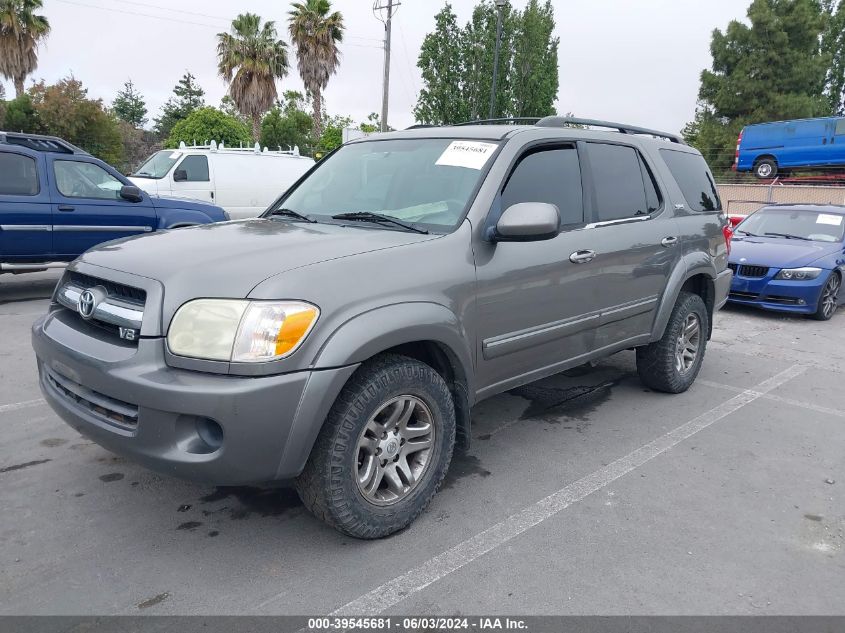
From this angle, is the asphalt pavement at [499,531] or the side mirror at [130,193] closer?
the asphalt pavement at [499,531]

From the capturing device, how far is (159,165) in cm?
1345

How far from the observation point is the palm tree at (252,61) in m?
33.7

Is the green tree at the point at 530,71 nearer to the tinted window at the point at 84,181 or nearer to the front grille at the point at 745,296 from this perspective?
the front grille at the point at 745,296

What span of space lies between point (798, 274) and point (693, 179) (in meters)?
3.91

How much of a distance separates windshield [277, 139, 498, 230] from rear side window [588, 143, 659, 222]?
956mm

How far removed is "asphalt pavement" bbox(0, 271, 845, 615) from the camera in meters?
2.55

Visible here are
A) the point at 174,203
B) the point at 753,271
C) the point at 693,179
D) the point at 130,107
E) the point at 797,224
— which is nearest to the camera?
the point at 693,179

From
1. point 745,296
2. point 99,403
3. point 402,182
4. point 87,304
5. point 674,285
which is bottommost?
point 745,296

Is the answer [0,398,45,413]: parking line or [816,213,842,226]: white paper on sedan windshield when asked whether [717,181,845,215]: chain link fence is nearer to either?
[816,213,842,226]: white paper on sedan windshield

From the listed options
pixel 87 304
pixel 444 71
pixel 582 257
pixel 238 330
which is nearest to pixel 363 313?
pixel 238 330

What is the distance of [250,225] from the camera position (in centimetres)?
359

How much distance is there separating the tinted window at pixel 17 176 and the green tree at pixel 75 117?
24920mm

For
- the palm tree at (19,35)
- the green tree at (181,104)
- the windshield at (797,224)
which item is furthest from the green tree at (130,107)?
the windshield at (797,224)

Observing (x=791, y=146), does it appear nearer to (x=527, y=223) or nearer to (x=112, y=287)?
(x=527, y=223)
